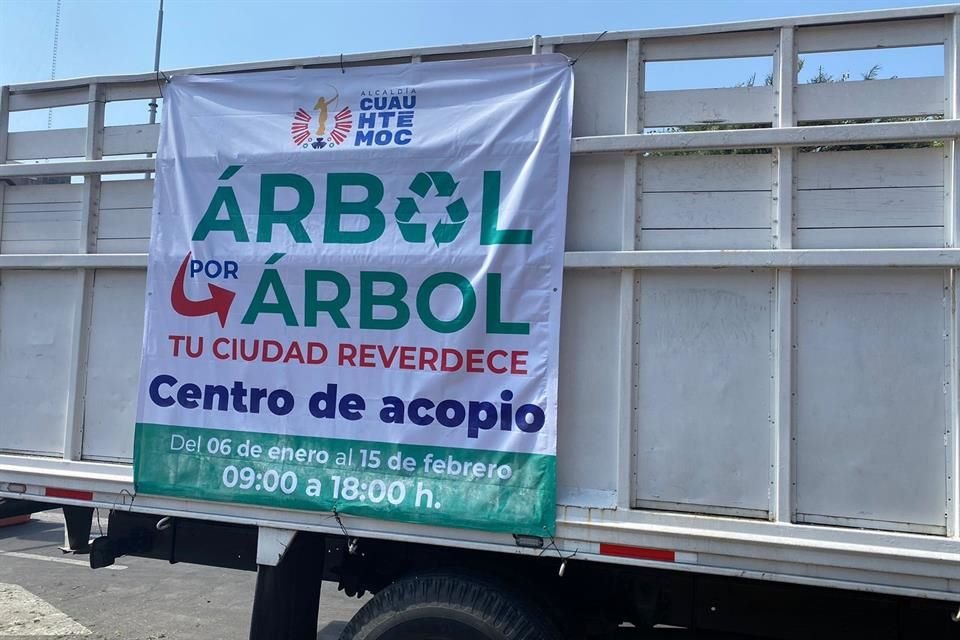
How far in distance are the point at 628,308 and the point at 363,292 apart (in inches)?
44.2

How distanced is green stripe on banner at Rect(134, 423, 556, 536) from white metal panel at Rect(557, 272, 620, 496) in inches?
4.6

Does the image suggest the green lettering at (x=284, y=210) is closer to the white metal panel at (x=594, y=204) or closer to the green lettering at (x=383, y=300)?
the green lettering at (x=383, y=300)

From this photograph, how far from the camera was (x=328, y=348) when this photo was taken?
327 centimetres

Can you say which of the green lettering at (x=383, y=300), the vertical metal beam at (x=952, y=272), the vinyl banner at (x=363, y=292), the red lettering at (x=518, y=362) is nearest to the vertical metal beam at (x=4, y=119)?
the vinyl banner at (x=363, y=292)

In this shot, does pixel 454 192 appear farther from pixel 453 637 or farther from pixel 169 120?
pixel 453 637

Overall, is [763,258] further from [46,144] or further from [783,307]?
[46,144]

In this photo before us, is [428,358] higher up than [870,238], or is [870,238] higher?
[870,238]

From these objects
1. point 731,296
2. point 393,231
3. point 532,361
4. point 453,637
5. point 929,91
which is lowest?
point 453,637

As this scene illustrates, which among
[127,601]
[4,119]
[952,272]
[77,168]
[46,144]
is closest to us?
[952,272]

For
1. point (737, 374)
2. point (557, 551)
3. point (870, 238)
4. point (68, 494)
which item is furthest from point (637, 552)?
point (68, 494)

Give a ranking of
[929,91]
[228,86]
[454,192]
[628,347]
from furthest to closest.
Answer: [228,86]
[454,192]
[628,347]
[929,91]

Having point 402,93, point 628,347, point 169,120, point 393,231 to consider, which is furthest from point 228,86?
point 628,347

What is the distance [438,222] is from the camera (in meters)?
3.18

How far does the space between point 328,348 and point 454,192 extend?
866mm
